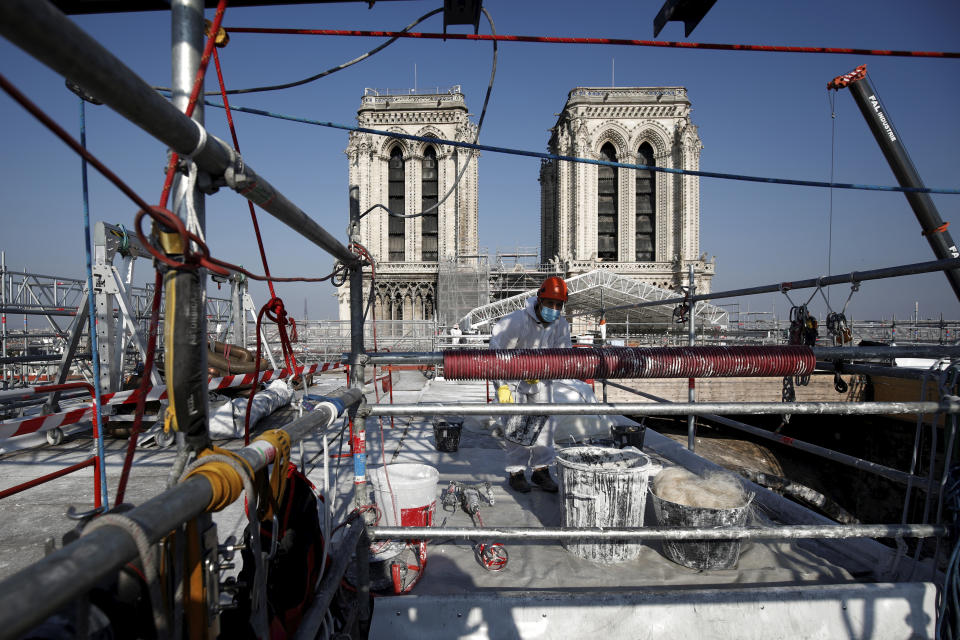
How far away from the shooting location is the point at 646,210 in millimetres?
36625

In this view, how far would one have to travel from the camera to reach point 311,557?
1460mm

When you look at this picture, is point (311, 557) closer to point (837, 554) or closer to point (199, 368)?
point (199, 368)

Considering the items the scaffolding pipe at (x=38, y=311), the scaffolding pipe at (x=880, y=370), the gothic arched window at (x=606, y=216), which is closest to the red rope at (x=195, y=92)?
the scaffolding pipe at (x=880, y=370)

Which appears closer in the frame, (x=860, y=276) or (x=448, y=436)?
(x=860, y=276)

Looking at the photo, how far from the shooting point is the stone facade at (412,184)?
3384 cm

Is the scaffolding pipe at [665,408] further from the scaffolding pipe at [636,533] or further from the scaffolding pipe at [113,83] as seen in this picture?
the scaffolding pipe at [113,83]

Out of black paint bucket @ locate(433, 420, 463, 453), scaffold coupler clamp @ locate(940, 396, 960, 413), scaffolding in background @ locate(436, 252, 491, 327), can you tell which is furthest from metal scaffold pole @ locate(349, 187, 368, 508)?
scaffolding in background @ locate(436, 252, 491, 327)

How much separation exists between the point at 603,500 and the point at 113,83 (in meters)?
2.60

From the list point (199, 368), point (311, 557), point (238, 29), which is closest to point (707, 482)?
point (311, 557)

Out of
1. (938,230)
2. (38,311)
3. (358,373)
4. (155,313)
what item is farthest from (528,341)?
(38,311)

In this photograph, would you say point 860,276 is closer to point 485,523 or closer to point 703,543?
point 703,543

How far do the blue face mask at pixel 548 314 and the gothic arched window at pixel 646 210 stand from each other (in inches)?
1366

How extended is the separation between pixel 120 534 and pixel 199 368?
1.60ft

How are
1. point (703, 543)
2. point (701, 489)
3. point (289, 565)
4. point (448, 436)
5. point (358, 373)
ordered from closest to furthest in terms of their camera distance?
point (289, 565) → point (358, 373) → point (703, 543) → point (701, 489) → point (448, 436)
